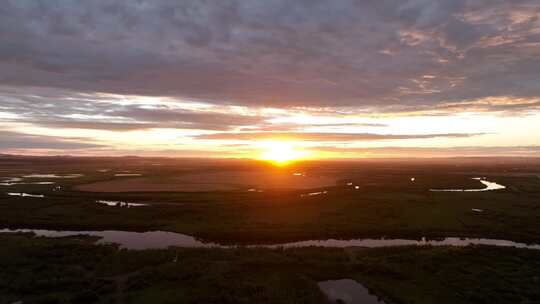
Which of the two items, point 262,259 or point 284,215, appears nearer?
point 262,259

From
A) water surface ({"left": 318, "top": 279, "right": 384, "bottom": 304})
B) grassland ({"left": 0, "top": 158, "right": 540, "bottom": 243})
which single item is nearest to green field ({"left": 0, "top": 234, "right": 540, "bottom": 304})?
water surface ({"left": 318, "top": 279, "right": 384, "bottom": 304})

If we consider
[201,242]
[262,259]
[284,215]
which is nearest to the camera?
[262,259]

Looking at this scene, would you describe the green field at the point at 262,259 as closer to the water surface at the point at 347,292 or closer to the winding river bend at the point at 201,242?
the water surface at the point at 347,292

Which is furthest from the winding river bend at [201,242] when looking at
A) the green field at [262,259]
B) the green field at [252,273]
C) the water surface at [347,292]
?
the water surface at [347,292]

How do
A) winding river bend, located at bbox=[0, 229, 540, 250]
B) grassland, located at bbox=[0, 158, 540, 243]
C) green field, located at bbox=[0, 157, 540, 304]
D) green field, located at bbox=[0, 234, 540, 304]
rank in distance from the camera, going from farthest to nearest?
grassland, located at bbox=[0, 158, 540, 243], winding river bend, located at bbox=[0, 229, 540, 250], green field, located at bbox=[0, 157, 540, 304], green field, located at bbox=[0, 234, 540, 304]

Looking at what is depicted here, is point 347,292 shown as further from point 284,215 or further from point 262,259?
point 284,215

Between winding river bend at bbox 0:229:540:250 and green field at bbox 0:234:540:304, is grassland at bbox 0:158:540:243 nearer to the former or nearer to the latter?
winding river bend at bbox 0:229:540:250

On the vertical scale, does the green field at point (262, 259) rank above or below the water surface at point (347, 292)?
above

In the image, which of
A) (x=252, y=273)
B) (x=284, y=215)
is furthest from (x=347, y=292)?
(x=284, y=215)

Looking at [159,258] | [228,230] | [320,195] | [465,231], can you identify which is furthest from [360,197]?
[159,258]

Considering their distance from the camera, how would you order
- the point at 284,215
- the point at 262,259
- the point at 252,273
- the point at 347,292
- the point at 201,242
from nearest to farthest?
the point at 347,292 < the point at 252,273 < the point at 262,259 < the point at 201,242 < the point at 284,215

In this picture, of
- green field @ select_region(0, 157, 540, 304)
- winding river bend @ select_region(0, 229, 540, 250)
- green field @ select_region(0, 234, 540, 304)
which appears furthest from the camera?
winding river bend @ select_region(0, 229, 540, 250)

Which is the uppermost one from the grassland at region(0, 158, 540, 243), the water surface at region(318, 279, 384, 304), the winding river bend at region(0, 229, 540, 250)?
the grassland at region(0, 158, 540, 243)
